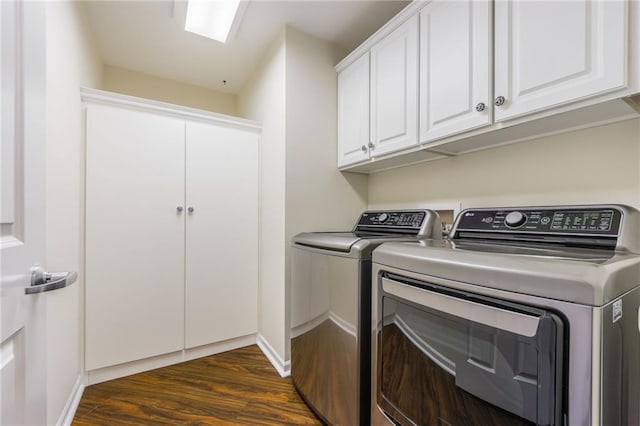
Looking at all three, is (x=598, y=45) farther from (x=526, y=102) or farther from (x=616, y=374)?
(x=616, y=374)

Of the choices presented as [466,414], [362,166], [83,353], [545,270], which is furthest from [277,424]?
[362,166]

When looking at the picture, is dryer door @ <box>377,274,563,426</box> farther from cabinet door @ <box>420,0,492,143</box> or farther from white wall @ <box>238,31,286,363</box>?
white wall @ <box>238,31,286,363</box>

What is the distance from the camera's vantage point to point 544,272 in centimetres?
63

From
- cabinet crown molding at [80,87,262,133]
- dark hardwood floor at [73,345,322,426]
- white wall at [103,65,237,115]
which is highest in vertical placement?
white wall at [103,65,237,115]

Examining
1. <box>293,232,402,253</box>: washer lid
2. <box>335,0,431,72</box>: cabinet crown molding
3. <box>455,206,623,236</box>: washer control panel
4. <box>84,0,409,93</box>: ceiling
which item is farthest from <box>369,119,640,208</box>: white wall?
<box>84,0,409,93</box>: ceiling

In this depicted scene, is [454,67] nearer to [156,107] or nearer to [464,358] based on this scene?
[464,358]

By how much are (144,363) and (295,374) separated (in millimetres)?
1077

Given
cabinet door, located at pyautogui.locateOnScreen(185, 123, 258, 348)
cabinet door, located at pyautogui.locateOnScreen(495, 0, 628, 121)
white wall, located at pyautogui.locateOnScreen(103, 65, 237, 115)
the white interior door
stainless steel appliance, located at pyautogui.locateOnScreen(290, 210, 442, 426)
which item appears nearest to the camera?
the white interior door

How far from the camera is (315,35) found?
78.0 inches

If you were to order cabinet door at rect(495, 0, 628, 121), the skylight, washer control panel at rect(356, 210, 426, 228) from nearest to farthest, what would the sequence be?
1. cabinet door at rect(495, 0, 628, 121)
2. washer control panel at rect(356, 210, 426, 228)
3. the skylight

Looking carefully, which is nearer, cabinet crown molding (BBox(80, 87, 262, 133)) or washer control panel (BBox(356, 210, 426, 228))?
washer control panel (BBox(356, 210, 426, 228))

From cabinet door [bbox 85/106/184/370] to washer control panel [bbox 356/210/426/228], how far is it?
1315mm

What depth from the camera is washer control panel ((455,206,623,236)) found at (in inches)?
36.6

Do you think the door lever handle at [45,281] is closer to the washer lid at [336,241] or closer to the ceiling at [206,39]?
the washer lid at [336,241]
